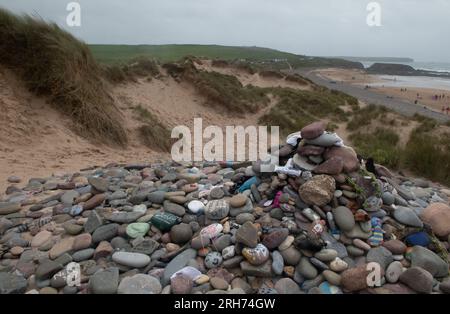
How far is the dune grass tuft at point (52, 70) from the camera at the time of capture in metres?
7.39

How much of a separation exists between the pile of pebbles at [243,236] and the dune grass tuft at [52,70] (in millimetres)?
3938

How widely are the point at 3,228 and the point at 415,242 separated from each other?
4309 mm

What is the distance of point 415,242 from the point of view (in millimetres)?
2977

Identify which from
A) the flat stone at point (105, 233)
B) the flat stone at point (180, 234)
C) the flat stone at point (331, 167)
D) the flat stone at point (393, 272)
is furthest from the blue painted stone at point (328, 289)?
the flat stone at point (105, 233)

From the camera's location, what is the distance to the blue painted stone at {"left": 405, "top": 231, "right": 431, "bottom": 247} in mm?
2971

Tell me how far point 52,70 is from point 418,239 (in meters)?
8.05

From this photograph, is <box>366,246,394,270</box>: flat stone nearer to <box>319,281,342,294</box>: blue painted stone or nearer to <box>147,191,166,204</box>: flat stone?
<box>319,281,342,294</box>: blue painted stone

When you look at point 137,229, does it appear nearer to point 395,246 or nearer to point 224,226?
point 224,226

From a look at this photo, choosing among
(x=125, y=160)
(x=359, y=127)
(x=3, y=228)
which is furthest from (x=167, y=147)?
(x=359, y=127)

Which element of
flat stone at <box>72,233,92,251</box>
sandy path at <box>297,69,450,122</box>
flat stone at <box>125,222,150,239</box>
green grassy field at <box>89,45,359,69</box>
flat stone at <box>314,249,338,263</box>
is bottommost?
flat stone at <box>72,233,92,251</box>

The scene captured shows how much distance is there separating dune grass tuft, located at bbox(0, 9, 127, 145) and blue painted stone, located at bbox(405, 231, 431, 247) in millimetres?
6697

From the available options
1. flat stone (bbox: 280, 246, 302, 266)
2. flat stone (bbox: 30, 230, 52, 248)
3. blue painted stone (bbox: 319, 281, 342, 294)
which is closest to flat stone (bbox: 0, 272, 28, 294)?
flat stone (bbox: 30, 230, 52, 248)

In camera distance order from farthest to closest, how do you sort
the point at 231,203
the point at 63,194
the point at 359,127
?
the point at 359,127 < the point at 63,194 < the point at 231,203
